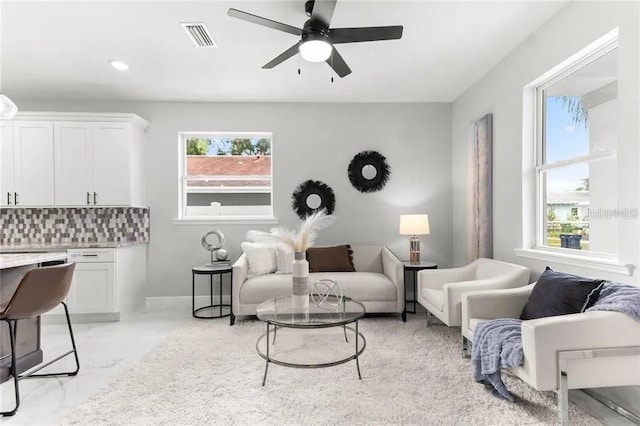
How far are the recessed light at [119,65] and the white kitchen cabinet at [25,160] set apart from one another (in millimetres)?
1264

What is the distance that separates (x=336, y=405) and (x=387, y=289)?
6.11ft

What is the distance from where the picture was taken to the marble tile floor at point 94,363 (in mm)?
2146

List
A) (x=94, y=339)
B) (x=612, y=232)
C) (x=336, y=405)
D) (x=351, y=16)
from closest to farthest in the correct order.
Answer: (x=336, y=405) < (x=612, y=232) < (x=351, y=16) < (x=94, y=339)

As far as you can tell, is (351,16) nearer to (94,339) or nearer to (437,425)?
(437,425)

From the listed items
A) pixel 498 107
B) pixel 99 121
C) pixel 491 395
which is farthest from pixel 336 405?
pixel 99 121

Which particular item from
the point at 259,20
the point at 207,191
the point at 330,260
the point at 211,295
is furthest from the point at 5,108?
the point at 330,260

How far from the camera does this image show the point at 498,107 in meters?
3.64

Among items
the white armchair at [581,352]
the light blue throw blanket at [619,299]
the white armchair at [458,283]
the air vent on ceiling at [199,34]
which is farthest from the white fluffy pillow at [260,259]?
the light blue throw blanket at [619,299]

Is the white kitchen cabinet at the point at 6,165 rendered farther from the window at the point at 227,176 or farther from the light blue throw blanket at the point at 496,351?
the light blue throw blanket at the point at 496,351

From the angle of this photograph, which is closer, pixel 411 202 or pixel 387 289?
pixel 387 289

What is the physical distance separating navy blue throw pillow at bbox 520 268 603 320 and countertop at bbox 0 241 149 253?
13.3 ft

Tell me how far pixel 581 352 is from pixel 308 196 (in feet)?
11.3

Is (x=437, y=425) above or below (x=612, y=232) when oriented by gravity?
below

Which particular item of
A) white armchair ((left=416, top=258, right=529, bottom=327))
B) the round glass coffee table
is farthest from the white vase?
white armchair ((left=416, top=258, right=529, bottom=327))
